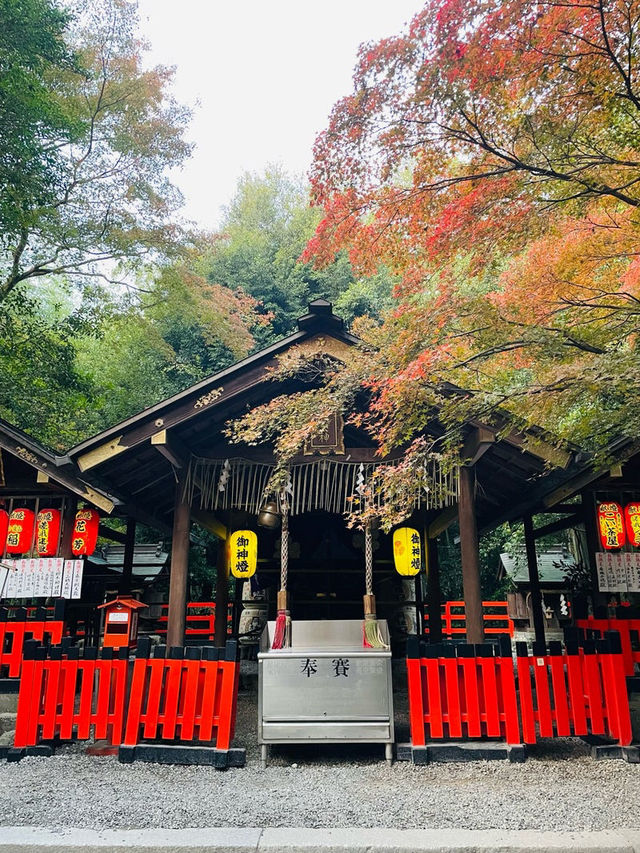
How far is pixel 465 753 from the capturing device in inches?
247

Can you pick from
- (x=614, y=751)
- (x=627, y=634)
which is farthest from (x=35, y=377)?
(x=614, y=751)

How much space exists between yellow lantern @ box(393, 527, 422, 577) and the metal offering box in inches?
154

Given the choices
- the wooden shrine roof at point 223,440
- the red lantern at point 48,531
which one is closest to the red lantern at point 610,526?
the wooden shrine roof at point 223,440

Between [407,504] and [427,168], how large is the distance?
372cm

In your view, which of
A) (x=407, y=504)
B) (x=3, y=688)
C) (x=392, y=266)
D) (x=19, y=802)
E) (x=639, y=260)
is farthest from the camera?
(x=639, y=260)

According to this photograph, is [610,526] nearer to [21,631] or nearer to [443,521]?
[443,521]

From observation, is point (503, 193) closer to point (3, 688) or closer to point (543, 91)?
point (543, 91)

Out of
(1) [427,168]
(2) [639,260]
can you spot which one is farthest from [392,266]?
(2) [639,260]

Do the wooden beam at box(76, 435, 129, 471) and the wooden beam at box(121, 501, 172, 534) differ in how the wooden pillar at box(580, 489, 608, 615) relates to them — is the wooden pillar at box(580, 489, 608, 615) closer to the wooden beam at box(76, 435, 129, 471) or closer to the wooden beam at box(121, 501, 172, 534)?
the wooden beam at box(76, 435, 129, 471)

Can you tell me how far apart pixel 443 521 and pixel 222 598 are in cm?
496

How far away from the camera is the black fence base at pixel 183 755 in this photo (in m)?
6.18

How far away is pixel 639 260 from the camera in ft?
33.9

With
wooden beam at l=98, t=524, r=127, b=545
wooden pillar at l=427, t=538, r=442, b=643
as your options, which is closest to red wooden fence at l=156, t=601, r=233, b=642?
wooden beam at l=98, t=524, r=127, b=545

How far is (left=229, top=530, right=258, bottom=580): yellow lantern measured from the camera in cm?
1116
